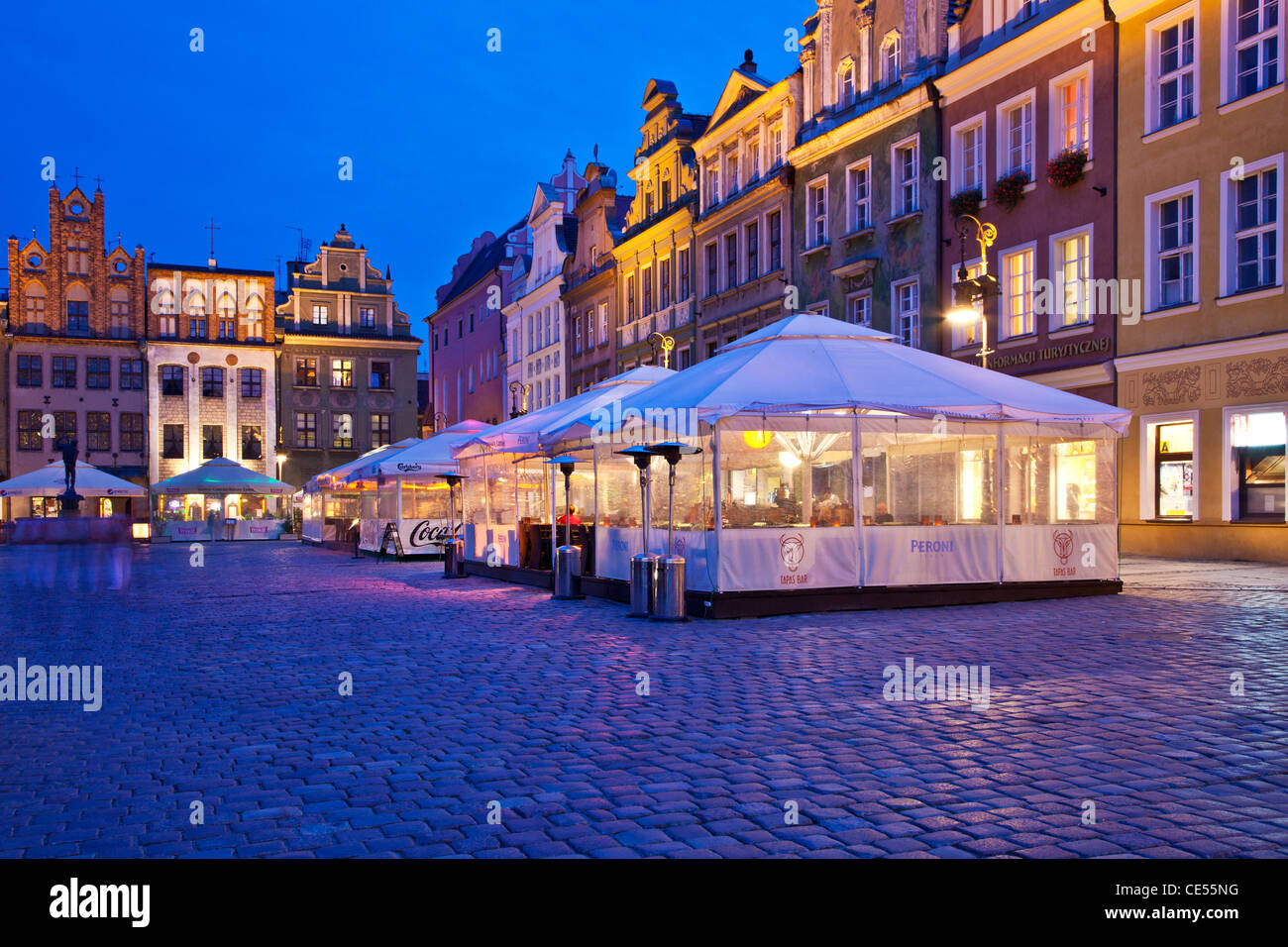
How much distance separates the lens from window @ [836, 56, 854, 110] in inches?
1236

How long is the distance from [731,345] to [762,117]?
66.2 feet

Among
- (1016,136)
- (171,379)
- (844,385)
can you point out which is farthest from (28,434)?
(844,385)

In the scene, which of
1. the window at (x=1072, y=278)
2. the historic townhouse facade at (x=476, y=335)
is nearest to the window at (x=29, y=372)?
the historic townhouse facade at (x=476, y=335)

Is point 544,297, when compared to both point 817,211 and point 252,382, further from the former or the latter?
point 817,211

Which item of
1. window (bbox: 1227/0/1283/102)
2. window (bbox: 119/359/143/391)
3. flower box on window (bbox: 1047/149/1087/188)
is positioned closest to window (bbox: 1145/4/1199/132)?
window (bbox: 1227/0/1283/102)

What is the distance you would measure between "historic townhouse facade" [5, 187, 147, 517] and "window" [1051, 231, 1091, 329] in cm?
5275

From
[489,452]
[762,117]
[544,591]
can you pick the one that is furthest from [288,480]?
[544,591]

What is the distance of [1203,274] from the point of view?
21.0 meters

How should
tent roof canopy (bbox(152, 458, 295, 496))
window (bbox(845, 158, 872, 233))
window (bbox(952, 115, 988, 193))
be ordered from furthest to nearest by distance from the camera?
tent roof canopy (bbox(152, 458, 295, 496)) → window (bbox(845, 158, 872, 233)) → window (bbox(952, 115, 988, 193))

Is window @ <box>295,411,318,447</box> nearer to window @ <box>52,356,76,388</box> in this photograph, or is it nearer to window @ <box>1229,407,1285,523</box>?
window @ <box>52,356,76,388</box>

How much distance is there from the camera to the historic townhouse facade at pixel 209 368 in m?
62.8

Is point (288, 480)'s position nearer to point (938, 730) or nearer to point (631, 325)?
point (631, 325)
